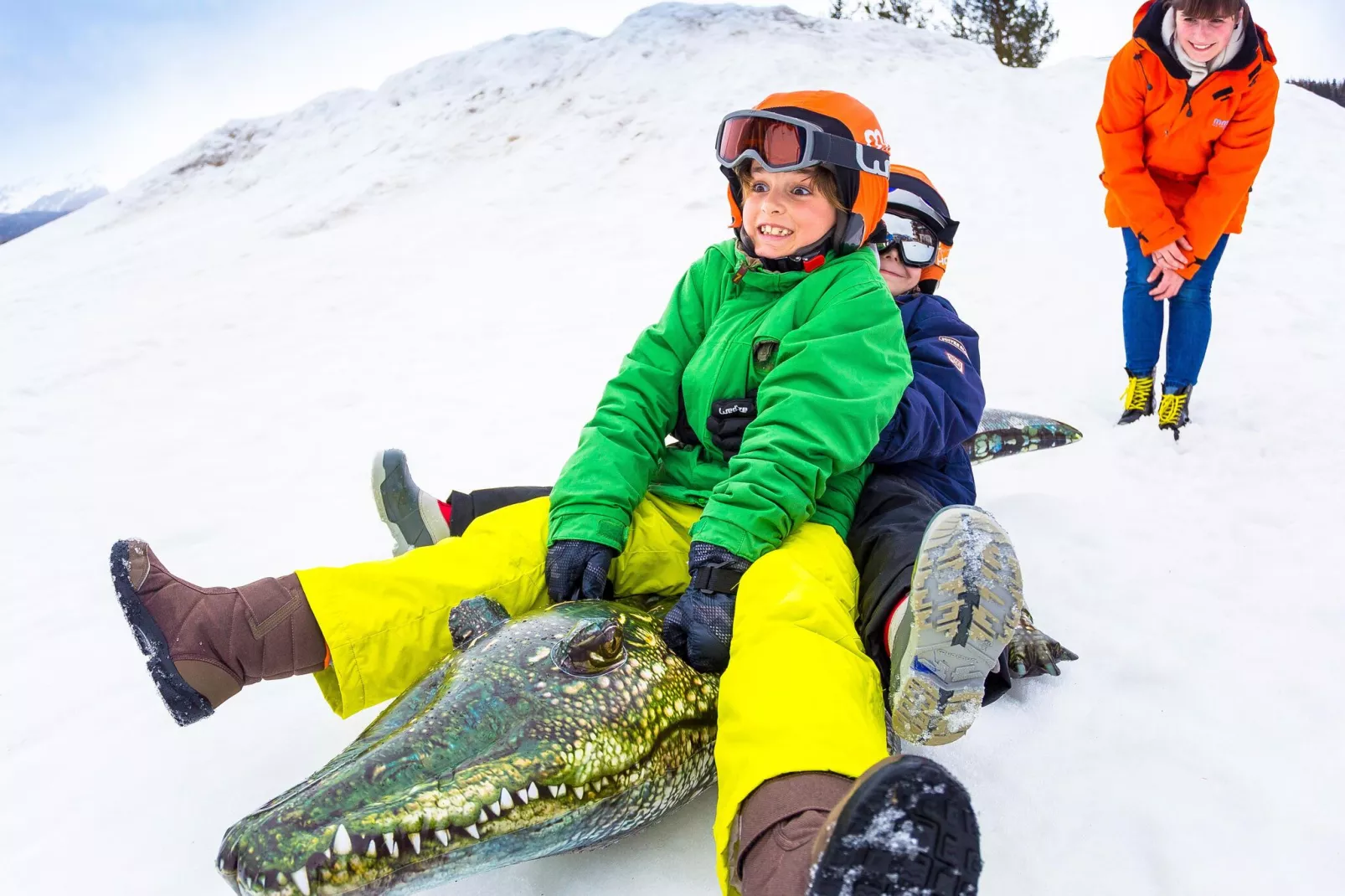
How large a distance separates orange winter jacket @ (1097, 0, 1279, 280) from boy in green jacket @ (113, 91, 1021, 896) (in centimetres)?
239

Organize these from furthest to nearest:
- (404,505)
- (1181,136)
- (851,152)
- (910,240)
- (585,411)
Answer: (585,411)
(1181,136)
(910,240)
(404,505)
(851,152)

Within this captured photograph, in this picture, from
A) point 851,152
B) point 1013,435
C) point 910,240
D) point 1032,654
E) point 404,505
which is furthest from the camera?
point 1013,435

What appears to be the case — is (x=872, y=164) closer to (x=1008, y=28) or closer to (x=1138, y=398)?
(x=1138, y=398)

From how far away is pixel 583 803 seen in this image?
5.05ft

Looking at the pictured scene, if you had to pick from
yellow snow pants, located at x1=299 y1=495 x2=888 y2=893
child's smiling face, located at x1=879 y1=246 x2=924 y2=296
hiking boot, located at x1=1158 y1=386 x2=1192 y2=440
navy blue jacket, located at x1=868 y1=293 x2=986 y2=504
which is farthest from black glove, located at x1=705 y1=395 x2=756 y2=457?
hiking boot, located at x1=1158 y1=386 x2=1192 y2=440

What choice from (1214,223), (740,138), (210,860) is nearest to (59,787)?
(210,860)

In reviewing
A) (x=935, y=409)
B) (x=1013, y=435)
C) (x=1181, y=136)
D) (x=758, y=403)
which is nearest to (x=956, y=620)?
(x=758, y=403)

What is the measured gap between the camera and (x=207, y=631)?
1795 mm

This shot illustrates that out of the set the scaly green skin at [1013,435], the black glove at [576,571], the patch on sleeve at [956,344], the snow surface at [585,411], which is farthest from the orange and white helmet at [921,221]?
the black glove at [576,571]

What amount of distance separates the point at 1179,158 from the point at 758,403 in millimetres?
3116

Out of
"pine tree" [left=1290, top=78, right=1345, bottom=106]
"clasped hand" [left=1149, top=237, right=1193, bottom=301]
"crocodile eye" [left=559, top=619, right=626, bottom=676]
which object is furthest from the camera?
"pine tree" [left=1290, top=78, right=1345, bottom=106]

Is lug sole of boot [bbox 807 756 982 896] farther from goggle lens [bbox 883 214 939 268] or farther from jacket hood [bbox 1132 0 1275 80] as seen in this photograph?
jacket hood [bbox 1132 0 1275 80]

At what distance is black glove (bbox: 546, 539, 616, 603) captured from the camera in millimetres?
2092

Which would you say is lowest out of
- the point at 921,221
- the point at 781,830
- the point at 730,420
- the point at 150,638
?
the point at 781,830
